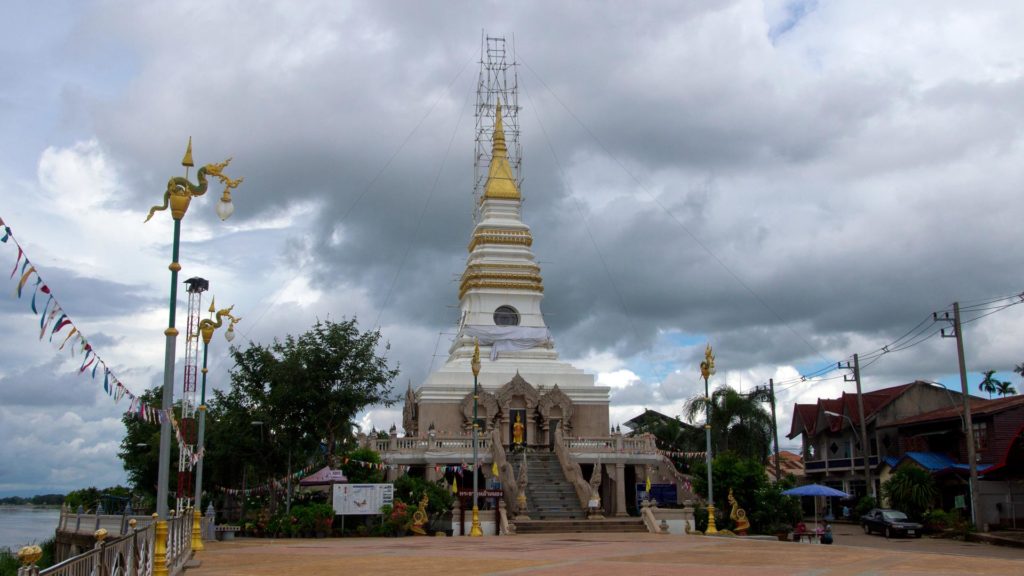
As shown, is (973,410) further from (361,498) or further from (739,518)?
(361,498)

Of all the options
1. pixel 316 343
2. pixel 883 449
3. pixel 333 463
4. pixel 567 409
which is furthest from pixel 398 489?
pixel 883 449

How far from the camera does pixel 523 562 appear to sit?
1888 centimetres

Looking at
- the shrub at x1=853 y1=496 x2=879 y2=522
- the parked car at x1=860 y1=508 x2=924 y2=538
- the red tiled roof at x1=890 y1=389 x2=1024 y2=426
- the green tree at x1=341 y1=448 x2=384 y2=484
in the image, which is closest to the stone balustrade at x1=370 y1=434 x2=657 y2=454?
the green tree at x1=341 y1=448 x2=384 y2=484

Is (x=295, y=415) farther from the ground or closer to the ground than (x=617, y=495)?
farther from the ground

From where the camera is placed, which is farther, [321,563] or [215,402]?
[215,402]

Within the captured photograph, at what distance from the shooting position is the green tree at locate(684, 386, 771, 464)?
49156 millimetres

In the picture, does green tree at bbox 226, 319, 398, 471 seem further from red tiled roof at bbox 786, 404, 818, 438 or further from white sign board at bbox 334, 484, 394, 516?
red tiled roof at bbox 786, 404, 818, 438

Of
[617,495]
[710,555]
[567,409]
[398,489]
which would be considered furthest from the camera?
[567,409]

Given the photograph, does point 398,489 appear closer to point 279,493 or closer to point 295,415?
point 295,415

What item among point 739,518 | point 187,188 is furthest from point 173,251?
point 739,518

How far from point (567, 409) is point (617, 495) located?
7140mm

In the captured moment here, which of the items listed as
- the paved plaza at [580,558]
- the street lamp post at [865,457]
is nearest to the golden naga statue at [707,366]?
the paved plaza at [580,558]

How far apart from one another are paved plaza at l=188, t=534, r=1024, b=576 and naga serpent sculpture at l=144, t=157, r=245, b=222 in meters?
6.91

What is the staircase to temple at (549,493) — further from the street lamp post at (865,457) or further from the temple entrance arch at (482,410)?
the street lamp post at (865,457)
